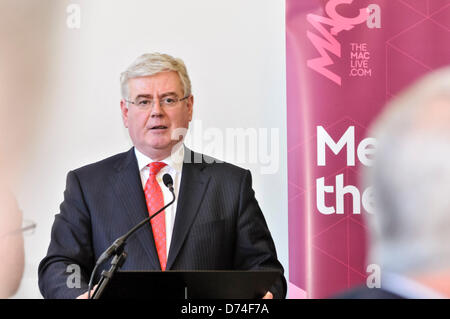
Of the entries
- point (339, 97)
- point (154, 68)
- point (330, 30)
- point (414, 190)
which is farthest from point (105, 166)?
point (414, 190)

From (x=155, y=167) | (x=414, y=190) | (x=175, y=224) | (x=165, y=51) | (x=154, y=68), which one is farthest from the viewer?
(x=165, y=51)

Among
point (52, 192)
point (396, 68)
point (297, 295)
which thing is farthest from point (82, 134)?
point (396, 68)

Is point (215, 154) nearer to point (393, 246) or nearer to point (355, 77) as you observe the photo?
point (355, 77)

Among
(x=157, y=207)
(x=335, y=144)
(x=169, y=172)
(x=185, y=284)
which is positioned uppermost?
(x=335, y=144)

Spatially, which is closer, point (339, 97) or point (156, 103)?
point (156, 103)

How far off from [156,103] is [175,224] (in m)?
0.70

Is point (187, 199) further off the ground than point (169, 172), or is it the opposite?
point (169, 172)

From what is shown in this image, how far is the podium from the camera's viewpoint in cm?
233

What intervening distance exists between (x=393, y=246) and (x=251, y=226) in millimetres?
2186

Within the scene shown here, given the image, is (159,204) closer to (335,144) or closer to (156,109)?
(156,109)

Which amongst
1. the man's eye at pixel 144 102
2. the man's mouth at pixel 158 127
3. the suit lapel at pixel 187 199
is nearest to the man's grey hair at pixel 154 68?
the man's eye at pixel 144 102

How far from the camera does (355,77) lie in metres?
Answer: 3.62

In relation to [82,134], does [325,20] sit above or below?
above

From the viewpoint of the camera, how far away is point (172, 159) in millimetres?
3479
